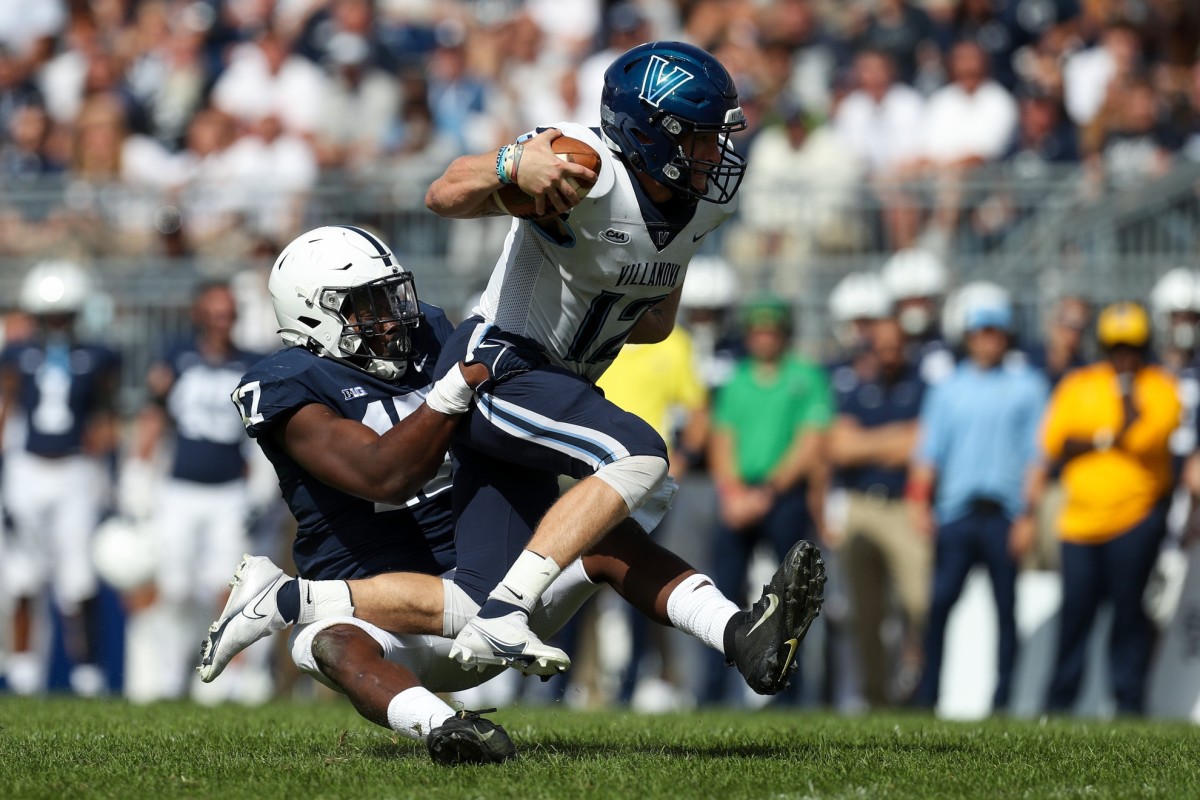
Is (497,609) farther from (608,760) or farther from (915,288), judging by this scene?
(915,288)

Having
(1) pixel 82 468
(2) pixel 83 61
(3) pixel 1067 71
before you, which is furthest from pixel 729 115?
(2) pixel 83 61

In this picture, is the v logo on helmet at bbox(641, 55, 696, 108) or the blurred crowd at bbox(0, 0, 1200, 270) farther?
the blurred crowd at bbox(0, 0, 1200, 270)

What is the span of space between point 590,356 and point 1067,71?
829 centimetres

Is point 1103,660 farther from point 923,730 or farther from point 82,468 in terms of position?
point 82,468

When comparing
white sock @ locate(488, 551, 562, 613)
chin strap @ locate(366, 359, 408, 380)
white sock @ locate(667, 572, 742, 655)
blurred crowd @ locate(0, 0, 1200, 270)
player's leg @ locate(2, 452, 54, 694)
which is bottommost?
player's leg @ locate(2, 452, 54, 694)

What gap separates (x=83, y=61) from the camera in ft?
51.7

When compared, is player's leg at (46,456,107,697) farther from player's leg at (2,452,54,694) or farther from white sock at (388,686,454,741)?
white sock at (388,686,454,741)

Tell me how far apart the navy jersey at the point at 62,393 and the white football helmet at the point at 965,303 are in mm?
5353

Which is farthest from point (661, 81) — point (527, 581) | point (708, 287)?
point (708, 287)

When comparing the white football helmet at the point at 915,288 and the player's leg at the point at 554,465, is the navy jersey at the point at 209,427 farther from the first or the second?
the player's leg at the point at 554,465

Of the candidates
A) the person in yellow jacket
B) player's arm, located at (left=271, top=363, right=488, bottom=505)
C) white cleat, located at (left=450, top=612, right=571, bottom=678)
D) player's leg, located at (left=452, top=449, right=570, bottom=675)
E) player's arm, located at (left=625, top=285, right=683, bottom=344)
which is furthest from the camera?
the person in yellow jacket

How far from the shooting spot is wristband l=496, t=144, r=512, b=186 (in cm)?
497

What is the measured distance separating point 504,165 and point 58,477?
724 cm

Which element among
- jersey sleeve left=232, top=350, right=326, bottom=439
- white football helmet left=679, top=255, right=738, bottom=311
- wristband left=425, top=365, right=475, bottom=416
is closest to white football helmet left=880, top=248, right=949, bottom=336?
white football helmet left=679, top=255, right=738, bottom=311
